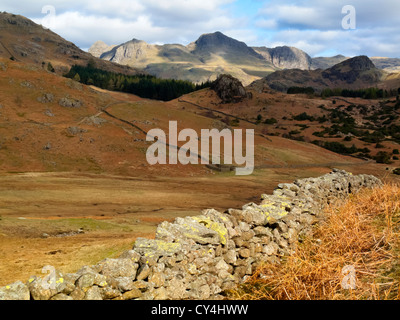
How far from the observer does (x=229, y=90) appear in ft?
392

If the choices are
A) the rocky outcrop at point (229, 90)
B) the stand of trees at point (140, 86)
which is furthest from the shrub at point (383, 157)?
the stand of trees at point (140, 86)

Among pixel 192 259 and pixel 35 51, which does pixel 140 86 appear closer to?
pixel 35 51

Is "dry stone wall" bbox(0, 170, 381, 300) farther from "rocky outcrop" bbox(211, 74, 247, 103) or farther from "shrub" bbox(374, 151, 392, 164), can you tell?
"rocky outcrop" bbox(211, 74, 247, 103)

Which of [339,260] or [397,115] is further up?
[397,115]

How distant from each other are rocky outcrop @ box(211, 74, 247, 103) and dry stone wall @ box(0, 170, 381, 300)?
11008 cm

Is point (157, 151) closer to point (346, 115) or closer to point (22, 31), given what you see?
point (346, 115)

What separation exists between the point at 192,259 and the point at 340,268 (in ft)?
10.1

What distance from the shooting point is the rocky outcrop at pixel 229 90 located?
117938 mm

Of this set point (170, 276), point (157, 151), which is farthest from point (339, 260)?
point (157, 151)

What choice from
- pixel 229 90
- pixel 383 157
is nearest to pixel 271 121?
pixel 229 90
